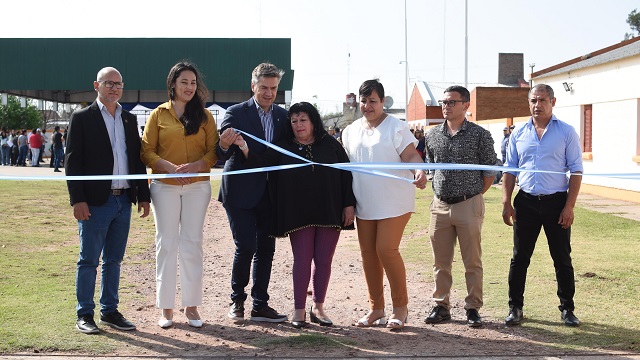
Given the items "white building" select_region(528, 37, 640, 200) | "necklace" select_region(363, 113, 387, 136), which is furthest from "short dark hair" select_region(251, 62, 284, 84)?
"white building" select_region(528, 37, 640, 200)

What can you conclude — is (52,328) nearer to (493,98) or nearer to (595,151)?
(595,151)

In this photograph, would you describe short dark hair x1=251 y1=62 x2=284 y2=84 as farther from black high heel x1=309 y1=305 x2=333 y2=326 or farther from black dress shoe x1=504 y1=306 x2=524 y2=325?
black dress shoe x1=504 y1=306 x2=524 y2=325

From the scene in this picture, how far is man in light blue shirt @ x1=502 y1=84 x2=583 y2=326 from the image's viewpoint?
6465 mm

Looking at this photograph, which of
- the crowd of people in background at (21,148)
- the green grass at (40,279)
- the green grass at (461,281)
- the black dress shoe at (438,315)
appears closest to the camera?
the green grass at (40,279)

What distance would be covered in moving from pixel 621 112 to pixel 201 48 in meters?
28.9

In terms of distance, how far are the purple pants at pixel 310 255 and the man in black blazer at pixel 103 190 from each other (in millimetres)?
1337

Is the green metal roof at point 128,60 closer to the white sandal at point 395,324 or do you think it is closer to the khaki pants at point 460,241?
the khaki pants at point 460,241

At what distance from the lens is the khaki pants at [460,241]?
653 centimetres

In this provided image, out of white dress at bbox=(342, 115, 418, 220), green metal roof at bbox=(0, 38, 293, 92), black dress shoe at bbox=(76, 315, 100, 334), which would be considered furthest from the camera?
green metal roof at bbox=(0, 38, 293, 92)

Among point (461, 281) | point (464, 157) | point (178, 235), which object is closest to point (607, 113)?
point (461, 281)

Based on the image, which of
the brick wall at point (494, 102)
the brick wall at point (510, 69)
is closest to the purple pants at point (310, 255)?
the brick wall at point (494, 102)

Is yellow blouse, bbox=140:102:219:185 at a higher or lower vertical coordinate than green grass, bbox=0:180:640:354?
higher

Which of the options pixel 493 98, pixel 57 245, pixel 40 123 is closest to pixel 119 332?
pixel 57 245

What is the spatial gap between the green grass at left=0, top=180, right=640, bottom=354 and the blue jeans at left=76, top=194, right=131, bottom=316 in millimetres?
330
